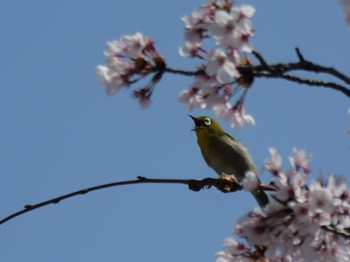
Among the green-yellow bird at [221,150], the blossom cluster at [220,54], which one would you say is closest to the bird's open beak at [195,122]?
the green-yellow bird at [221,150]

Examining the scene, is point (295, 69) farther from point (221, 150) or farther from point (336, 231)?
point (221, 150)

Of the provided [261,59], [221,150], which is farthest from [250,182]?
[221,150]

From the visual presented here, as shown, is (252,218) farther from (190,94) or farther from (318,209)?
(190,94)

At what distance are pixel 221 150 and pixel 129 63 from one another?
6.34 m

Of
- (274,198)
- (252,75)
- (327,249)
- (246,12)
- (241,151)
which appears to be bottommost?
(327,249)

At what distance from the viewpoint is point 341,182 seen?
368 centimetres

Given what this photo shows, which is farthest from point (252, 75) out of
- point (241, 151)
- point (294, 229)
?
point (241, 151)

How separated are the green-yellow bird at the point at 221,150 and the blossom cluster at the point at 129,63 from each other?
593 cm

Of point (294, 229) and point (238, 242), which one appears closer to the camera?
point (294, 229)

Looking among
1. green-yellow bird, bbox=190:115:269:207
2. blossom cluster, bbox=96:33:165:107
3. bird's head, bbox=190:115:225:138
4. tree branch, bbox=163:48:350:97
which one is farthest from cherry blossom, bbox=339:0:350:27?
bird's head, bbox=190:115:225:138

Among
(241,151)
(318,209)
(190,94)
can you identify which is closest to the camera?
(318,209)

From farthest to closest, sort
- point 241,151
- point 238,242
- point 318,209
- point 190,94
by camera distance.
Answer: point 241,151
point 238,242
point 190,94
point 318,209

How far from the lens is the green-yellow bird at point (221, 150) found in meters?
10.1

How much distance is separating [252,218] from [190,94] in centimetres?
86
